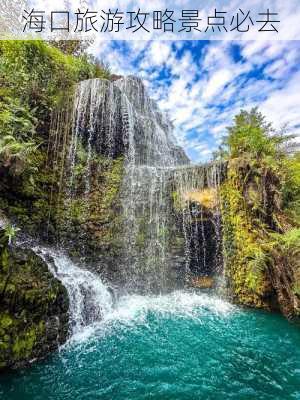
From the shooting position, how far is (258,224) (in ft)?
25.7

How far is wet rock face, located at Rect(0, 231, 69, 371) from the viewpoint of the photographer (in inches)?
163

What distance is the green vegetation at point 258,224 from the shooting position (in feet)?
21.8

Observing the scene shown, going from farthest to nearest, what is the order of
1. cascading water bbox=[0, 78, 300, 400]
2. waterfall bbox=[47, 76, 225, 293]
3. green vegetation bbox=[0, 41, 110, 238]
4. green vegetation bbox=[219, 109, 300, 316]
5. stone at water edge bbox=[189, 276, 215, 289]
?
waterfall bbox=[47, 76, 225, 293] < stone at water edge bbox=[189, 276, 215, 289] < green vegetation bbox=[219, 109, 300, 316] < green vegetation bbox=[0, 41, 110, 238] < cascading water bbox=[0, 78, 300, 400]

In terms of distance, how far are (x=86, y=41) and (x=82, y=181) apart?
8688 millimetres

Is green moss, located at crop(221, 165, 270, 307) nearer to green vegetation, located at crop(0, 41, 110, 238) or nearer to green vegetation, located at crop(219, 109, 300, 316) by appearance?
green vegetation, located at crop(219, 109, 300, 316)

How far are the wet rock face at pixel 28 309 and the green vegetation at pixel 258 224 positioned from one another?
4.73m

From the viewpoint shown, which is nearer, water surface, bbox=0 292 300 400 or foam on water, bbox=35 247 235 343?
water surface, bbox=0 292 300 400

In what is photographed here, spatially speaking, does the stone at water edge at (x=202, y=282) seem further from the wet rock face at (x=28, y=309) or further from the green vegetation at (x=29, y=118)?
the green vegetation at (x=29, y=118)

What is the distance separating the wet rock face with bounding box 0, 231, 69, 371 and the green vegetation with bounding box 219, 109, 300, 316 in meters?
4.73

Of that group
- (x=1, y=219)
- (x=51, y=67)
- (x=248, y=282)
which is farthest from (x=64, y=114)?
(x=248, y=282)

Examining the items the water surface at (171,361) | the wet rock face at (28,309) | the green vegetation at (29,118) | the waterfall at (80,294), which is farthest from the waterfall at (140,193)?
the wet rock face at (28,309)

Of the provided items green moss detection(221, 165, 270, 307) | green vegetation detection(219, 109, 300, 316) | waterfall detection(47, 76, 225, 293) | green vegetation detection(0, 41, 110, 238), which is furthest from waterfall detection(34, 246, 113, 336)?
green vegetation detection(219, 109, 300, 316)

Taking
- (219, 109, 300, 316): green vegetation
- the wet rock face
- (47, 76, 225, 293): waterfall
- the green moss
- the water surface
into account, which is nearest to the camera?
the water surface

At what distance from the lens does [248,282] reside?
7.11 m
